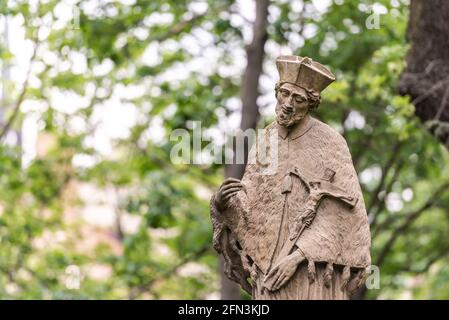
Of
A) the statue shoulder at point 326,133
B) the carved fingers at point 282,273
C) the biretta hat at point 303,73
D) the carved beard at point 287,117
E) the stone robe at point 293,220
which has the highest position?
the biretta hat at point 303,73

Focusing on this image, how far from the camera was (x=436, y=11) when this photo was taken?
14852 millimetres

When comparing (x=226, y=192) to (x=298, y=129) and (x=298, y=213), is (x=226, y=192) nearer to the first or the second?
(x=298, y=213)

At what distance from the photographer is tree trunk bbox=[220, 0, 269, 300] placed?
1800 centimetres

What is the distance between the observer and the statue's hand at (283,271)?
32.3 ft

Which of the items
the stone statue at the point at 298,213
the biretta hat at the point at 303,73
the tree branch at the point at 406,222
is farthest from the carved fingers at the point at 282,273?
the tree branch at the point at 406,222

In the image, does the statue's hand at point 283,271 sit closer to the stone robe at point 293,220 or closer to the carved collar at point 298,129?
the stone robe at point 293,220

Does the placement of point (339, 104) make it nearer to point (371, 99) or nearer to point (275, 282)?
point (371, 99)

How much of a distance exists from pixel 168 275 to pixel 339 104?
4.01m

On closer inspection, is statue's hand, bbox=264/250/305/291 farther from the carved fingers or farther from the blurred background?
the blurred background

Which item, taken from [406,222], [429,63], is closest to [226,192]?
[429,63]

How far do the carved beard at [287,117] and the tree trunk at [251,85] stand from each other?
7664 mm

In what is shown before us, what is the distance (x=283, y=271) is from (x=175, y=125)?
1028cm

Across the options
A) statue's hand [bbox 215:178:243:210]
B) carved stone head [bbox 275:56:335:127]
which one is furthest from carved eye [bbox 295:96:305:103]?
statue's hand [bbox 215:178:243:210]

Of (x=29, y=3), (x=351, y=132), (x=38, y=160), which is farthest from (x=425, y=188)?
(x=29, y=3)
